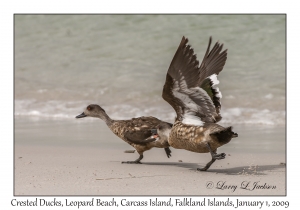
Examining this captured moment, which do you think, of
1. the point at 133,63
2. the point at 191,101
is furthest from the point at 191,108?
the point at 133,63

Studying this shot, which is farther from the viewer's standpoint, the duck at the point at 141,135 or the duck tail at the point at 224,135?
the duck at the point at 141,135

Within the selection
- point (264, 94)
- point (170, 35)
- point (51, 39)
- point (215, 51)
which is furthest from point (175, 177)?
point (51, 39)

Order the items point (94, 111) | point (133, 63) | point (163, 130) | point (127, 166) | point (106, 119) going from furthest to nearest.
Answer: point (133, 63)
point (94, 111)
point (106, 119)
point (127, 166)
point (163, 130)

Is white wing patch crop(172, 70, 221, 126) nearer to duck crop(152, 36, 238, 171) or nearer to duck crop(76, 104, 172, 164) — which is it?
duck crop(152, 36, 238, 171)

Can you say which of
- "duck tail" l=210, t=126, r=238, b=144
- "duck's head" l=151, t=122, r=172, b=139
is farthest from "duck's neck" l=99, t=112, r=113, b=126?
"duck tail" l=210, t=126, r=238, b=144

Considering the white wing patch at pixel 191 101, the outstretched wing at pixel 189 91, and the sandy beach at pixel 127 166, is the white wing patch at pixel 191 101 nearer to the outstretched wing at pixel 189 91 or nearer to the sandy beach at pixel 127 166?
the outstretched wing at pixel 189 91

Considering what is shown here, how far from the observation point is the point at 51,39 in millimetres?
21297

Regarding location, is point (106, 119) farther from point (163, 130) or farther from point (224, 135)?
point (224, 135)

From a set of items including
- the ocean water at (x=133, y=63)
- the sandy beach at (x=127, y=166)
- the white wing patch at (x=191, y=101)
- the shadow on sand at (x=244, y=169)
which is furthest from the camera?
the ocean water at (x=133, y=63)

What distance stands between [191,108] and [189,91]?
344 millimetres

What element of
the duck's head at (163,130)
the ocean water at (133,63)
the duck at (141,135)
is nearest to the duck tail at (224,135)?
the duck's head at (163,130)

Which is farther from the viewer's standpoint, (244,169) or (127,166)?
(127,166)

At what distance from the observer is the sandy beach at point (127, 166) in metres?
6.70

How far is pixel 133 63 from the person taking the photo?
18156mm
